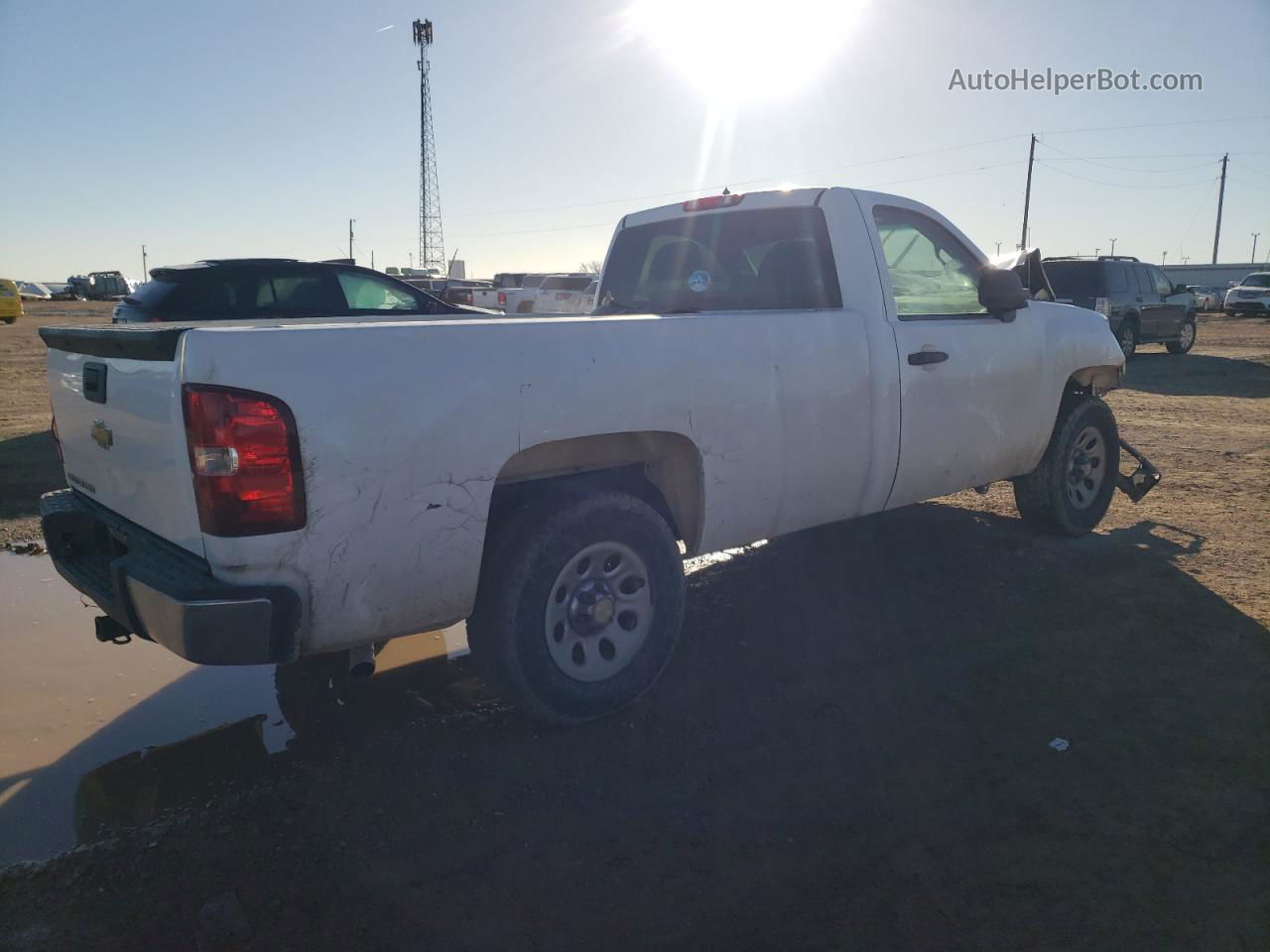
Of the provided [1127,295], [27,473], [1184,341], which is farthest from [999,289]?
[1184,341]

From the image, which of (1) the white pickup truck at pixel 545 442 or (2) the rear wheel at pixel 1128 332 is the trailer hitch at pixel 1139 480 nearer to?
(1) the white pickup truck at pixel 545 442

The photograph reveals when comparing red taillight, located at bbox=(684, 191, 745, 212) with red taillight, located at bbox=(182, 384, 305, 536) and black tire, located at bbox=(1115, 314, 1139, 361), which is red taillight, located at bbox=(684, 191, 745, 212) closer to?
red taillight, located at bbox=(182, 384, 305, 536)

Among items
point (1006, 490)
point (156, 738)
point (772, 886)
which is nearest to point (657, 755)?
point (772, 886)

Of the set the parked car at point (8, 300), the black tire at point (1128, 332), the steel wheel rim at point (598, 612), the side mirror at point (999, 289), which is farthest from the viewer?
the parked car at point (8, 300)

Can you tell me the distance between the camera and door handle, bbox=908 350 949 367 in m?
4.33

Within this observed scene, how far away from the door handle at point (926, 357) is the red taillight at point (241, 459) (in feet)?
9.65

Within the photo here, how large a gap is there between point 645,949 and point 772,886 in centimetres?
43

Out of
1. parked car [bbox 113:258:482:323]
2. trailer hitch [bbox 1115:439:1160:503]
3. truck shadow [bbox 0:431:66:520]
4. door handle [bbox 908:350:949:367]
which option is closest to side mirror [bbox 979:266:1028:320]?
door handle [bbox 908:350:949:367]

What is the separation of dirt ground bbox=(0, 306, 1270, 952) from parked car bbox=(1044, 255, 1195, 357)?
14.0m

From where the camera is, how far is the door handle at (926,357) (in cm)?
433

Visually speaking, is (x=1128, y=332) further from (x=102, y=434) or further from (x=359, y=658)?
(x=102, y=434)

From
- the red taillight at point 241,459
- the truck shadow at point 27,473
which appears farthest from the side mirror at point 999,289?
the truck shadow at point 27,473

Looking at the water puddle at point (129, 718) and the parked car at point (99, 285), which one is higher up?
the parked car at point (99, 285)

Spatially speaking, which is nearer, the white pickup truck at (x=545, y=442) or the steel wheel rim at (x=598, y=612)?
the white pickup truck at (x=545, y=442)
